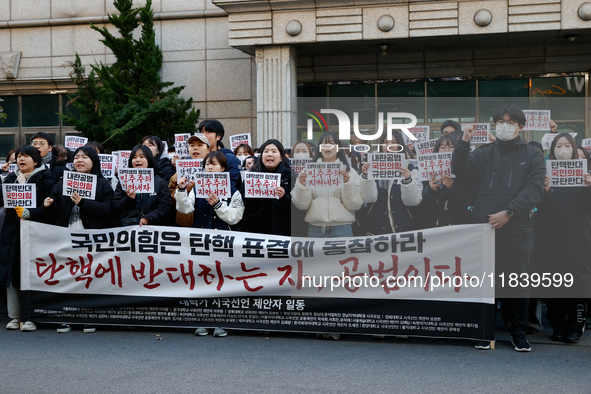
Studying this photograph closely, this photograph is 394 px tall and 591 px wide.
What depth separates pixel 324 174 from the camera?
6305mm

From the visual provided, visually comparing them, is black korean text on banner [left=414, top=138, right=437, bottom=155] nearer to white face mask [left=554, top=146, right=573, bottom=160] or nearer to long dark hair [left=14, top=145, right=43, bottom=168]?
white face mask [left=554, top=146, right=573, bottom=160]

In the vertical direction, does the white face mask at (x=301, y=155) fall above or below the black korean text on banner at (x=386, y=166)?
above

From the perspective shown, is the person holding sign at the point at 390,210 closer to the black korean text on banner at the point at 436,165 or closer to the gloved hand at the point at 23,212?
the black korean text on banner at the point at 436,165

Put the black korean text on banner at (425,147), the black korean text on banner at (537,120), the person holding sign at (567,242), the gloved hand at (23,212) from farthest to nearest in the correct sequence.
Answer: the black korean text on banner at (537,120)
the gloved hand at (23,212)
the black korean text on banner at (425,147)
the person holding sign at (567,242)

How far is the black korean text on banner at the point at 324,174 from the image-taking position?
20.6 feet

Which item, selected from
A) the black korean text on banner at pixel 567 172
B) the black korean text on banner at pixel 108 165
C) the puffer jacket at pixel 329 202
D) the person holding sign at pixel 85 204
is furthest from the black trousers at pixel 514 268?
the black korean text on banner at pixel 108 165

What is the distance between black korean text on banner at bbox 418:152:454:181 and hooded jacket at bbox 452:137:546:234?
0.40 metres

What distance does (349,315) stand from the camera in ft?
20.0

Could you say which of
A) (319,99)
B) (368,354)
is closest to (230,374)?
(368,354)

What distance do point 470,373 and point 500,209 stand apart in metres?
1.67

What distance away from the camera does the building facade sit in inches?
498

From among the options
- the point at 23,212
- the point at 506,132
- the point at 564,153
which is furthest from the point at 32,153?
the point at 564,153

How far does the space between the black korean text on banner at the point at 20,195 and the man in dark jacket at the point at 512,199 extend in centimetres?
484
